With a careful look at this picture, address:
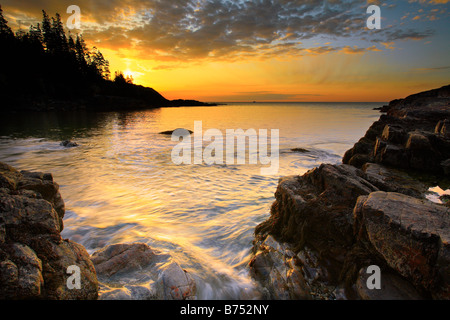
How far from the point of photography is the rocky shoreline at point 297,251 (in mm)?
2479

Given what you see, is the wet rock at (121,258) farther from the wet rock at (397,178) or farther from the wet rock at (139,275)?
the wet rock at (397,178)

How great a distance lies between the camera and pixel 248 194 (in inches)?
329

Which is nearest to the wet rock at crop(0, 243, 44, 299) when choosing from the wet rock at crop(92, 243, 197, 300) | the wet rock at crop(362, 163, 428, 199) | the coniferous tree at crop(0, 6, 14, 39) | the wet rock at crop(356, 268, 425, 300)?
the wet rock at crop(92, 243, 197, 300)

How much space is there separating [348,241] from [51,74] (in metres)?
89.5

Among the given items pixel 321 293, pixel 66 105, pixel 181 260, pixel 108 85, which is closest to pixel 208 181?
pixel 181 260

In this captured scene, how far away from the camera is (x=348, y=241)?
335cm

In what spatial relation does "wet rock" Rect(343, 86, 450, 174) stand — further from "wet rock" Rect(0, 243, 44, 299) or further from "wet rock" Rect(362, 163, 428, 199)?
"wet rock" Rect(0, 243, 44, 299)

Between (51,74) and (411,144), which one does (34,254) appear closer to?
(411,144)

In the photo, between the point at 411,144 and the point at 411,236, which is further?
the point at 411,144

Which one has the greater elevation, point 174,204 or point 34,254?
point 34,254

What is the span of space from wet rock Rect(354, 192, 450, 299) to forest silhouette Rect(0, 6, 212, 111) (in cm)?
7038

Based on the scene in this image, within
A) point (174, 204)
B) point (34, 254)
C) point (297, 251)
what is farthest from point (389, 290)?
point (174, 204)

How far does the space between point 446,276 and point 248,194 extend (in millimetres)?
6227

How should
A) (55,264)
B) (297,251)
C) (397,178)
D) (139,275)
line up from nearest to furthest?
(55,264), (139,275), (297,251), (397,178)
